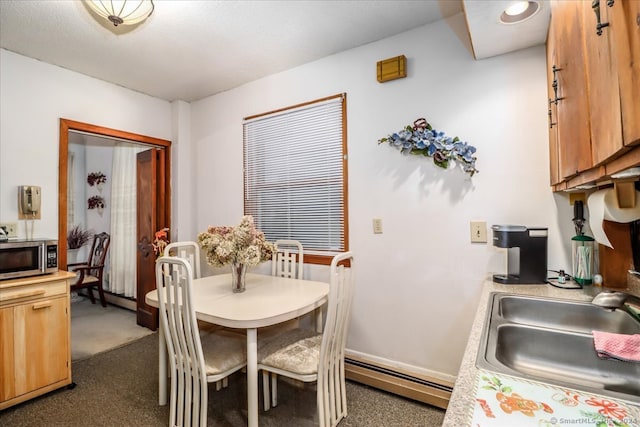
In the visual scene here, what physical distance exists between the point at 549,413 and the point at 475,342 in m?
0.34

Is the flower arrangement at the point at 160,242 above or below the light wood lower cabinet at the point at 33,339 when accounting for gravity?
above

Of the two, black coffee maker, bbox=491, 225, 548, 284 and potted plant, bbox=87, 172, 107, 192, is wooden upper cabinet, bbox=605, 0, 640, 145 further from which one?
potted plant, bbox=87, 172, 107, 192

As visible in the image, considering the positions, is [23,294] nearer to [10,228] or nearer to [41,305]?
[41,305]

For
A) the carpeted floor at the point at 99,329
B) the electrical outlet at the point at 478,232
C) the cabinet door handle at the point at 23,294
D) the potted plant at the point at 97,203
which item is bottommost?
the carpeted floor at the point at 99,329

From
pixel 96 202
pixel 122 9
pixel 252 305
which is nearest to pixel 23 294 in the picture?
pixel 252 305

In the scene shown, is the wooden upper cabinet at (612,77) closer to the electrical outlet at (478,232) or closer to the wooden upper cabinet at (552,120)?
the wooden upper cabinet at (552,120)

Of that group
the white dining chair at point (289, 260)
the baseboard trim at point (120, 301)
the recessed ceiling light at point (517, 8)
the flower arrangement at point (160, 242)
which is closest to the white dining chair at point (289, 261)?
the white dining chair at point (289, 260)

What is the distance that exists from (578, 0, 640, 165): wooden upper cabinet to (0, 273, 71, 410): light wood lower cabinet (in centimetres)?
303

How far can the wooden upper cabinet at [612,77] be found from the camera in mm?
579

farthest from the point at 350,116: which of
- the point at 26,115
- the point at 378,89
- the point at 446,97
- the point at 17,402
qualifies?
the point at 17,402

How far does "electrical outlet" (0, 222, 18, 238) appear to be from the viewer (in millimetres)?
2318

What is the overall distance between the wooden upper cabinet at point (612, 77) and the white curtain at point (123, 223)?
15.3 feet

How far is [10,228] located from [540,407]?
328cm

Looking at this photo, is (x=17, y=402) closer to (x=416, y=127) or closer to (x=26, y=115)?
(x=26, y=115)
